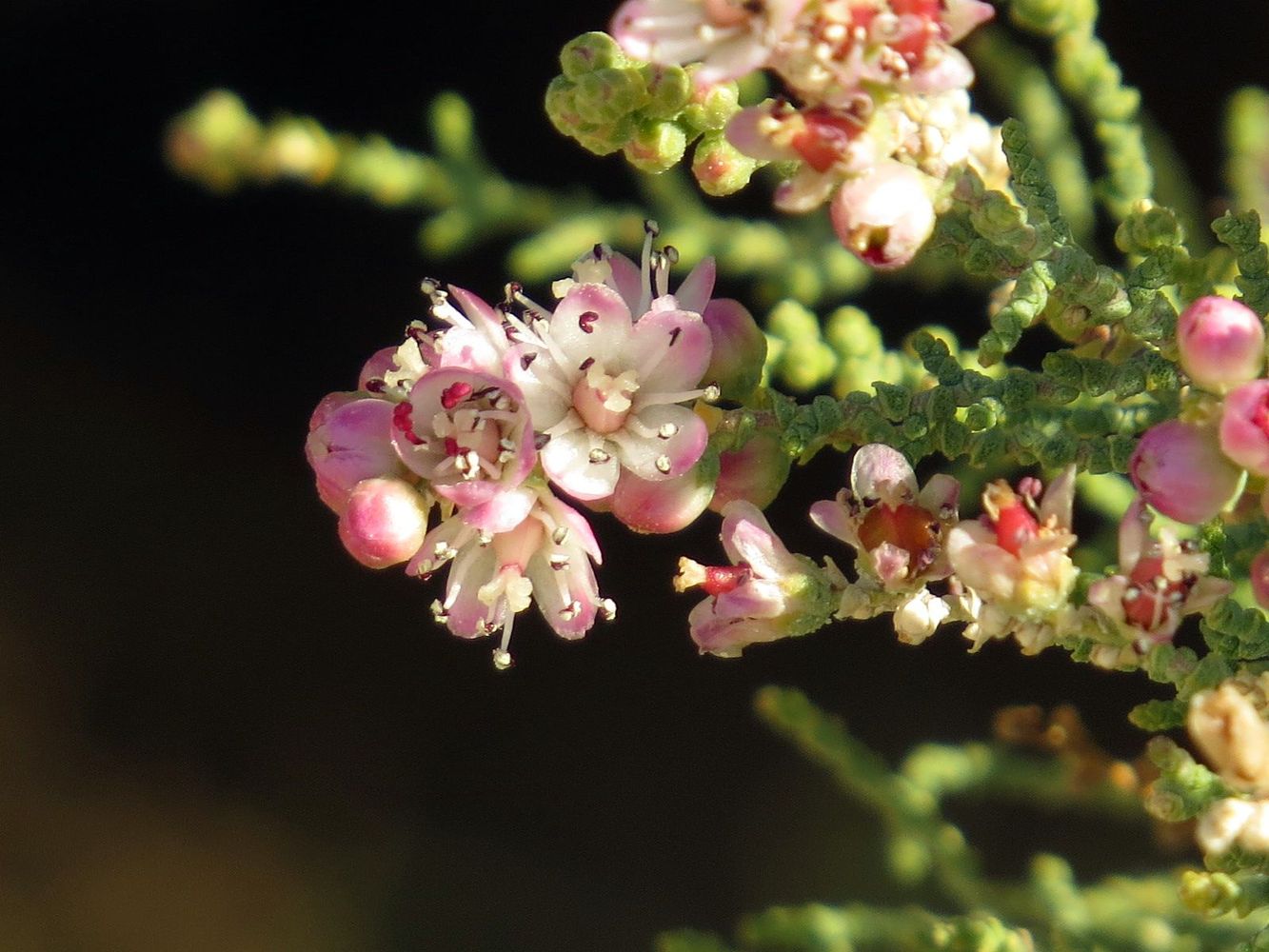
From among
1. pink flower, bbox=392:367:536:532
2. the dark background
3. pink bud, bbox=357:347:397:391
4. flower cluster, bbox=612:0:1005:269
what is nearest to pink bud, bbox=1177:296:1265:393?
flower cluster, bbox=612:0:1005:269

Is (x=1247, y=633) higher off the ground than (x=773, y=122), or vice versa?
(x=773, y=122)

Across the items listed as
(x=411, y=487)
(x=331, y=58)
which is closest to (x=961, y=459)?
(x=411, y=487)

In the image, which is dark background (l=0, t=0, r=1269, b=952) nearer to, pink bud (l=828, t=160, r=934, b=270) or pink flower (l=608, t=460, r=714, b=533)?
pink flower (l=608, t=460, r=714, b=533)

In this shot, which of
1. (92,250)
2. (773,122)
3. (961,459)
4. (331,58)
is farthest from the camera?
(92,250)

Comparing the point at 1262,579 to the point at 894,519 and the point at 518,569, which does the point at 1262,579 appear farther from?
the point at 518,569

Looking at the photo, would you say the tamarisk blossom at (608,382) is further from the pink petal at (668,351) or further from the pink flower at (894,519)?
the pink flower at (894,519)

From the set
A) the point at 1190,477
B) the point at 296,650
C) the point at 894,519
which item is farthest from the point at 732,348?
the point at 296,650

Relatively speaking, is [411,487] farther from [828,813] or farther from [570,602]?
[828,813]
